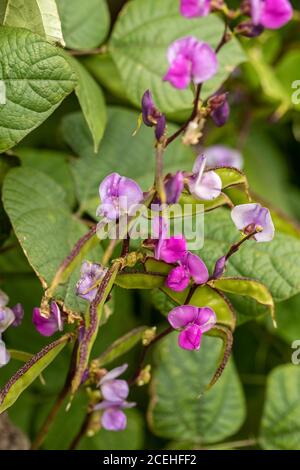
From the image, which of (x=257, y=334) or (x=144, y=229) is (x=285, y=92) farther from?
(x=144, y=229)

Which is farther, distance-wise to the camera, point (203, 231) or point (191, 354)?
point (191, 354)

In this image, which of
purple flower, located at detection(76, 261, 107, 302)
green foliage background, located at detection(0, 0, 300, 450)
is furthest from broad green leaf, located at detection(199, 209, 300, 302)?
purple flower, located at detection(76, 261, 107, 302)

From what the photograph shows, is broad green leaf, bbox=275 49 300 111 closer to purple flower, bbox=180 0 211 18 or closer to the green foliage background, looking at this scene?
the green foliage background

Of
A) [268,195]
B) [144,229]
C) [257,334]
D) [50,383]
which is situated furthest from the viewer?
[268,195]

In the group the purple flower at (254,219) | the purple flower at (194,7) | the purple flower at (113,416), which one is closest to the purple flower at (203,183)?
the purple flower at (254,219)
